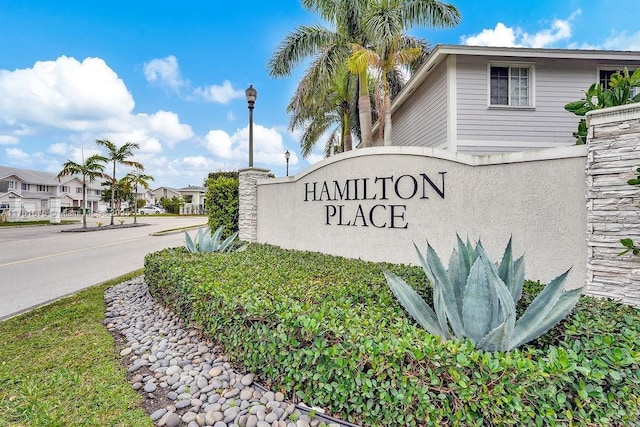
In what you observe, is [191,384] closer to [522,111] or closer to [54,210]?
[522,111]

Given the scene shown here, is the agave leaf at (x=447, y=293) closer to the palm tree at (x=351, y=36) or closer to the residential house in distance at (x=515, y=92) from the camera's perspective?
the residential house in distance at (x=515, y=92)

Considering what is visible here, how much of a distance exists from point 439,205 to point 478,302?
8.49ft

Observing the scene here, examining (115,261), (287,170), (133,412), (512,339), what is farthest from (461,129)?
(287,170)

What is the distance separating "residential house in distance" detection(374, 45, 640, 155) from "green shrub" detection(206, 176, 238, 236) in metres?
6.19

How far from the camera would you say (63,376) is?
9.08 ft

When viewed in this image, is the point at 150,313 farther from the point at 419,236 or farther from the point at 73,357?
the point at 419,236

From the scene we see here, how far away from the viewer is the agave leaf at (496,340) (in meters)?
1.95

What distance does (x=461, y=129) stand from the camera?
28.2 feet

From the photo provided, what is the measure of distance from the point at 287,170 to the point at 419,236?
69.5ft

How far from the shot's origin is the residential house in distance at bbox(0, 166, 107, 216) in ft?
128

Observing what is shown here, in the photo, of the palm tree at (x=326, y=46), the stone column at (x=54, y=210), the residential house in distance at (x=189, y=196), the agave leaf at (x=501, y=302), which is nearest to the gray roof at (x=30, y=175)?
the residential house in distance at (x=189, y=196)

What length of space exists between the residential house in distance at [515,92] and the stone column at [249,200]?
5289mm

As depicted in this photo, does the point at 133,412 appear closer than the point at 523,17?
Yes

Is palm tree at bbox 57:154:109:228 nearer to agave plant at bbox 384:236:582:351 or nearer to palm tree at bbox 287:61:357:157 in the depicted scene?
palm tree at bbox 287:61:357:157
